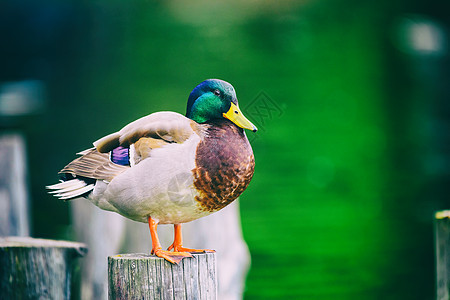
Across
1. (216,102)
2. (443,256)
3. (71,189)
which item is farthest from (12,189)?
(443,256)

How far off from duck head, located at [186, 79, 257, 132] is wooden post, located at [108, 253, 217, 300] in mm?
490

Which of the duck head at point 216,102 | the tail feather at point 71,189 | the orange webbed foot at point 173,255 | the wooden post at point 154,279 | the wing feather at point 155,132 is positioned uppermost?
the duck head at point 216,102

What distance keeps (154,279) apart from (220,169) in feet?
1.38

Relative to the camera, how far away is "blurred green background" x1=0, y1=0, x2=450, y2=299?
17.1 ft

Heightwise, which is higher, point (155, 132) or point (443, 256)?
point (155, 132)

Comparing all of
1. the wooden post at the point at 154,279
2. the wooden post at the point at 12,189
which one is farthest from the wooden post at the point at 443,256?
the wooden post at the point at 12,189

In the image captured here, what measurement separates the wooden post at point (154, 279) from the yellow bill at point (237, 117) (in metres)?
0.48

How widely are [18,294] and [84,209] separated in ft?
3.38

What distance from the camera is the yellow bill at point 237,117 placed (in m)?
1.98

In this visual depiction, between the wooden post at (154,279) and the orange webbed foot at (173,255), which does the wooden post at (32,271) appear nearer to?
the wooden post at (154,279)

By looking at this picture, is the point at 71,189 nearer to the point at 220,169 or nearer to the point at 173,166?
the point at 173,166

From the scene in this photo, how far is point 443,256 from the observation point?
2.53m

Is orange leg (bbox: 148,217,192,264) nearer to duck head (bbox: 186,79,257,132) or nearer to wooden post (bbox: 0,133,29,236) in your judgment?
duck head (bbox: 186,79,257,132)

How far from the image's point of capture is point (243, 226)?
519 centimetres
